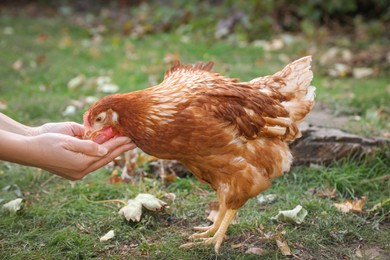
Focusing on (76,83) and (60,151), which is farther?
(76,83)

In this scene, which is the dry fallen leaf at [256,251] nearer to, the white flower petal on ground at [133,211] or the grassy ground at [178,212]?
the grassy ground at [178,212]

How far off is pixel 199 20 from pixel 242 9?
31.5 inches

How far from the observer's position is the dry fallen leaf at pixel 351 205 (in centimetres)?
379

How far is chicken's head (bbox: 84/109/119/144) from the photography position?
10.3 ft

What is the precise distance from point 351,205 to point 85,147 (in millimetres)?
1984

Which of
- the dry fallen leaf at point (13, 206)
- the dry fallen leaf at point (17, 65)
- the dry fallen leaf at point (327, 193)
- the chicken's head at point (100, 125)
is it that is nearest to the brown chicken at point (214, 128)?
the chicken's head at point (100, 125)

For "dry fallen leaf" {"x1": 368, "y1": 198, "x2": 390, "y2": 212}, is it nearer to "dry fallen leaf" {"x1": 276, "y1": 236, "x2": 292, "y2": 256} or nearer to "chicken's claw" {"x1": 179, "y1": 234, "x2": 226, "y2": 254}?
"dry fallen leaf" {"x1": 276, "y1": 236, "x2": 292, "y2": 256}

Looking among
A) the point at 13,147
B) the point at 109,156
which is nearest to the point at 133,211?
the point at 109,156

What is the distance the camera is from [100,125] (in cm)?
318

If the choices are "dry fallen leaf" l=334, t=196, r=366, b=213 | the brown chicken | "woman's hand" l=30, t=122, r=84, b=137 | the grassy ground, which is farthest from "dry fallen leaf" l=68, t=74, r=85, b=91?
"dry fallen leaf" l=334, t=196, r=366, b=213

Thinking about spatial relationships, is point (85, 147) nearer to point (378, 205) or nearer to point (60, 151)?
point (60, 151)

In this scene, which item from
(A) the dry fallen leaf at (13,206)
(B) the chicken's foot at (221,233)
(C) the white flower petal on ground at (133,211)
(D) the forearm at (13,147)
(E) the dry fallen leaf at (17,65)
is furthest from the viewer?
(E) the dry fallen leaf at (17,65)

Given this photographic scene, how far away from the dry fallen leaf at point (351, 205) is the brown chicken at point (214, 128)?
25.2 inches

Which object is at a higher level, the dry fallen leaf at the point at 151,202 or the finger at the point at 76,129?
the finger at the point at 76,129
